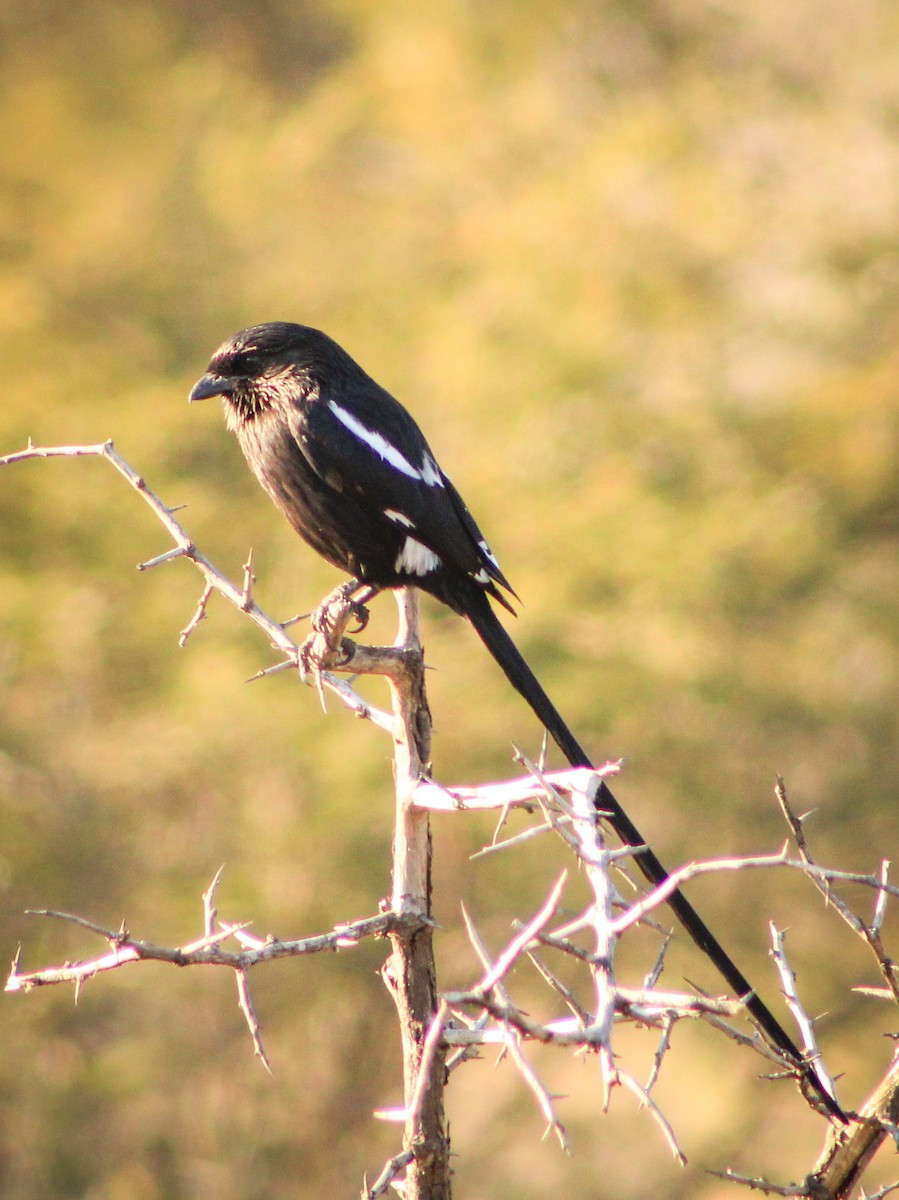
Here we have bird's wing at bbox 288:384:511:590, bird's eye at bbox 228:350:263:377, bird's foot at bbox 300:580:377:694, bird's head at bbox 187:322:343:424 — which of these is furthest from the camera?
bird's eye at bbox 228:350:263:377

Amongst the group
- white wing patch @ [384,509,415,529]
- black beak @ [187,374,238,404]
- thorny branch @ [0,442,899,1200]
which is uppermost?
black beak @ [187,374,238,404]

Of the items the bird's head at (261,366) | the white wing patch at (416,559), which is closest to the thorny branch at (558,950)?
the white wing patch at (416,559)

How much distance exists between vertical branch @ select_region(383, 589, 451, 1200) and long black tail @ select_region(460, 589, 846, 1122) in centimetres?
32

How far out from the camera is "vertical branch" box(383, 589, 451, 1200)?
2.03 m

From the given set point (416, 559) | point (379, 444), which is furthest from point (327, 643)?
point (379, 444)

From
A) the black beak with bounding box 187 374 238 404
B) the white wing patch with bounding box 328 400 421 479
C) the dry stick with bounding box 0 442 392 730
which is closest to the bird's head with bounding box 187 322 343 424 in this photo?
the black beak with bounding box 187 374 238 404

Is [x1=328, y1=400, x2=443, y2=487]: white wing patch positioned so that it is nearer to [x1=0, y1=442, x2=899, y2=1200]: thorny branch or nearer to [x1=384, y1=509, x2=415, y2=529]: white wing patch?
[x1=384, y1=509, x2=415, y2=529]: white wing patch

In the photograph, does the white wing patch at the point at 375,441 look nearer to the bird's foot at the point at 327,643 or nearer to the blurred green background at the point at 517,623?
the bird's foot at the point at 327,643

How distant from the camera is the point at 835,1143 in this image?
1.84m

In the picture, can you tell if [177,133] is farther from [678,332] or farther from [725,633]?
[725,633]

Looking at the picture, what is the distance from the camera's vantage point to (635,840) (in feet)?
8.14

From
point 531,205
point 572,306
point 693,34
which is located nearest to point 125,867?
point 572,306

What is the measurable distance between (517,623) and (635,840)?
340cm

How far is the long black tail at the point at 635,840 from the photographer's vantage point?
206 centimetres
